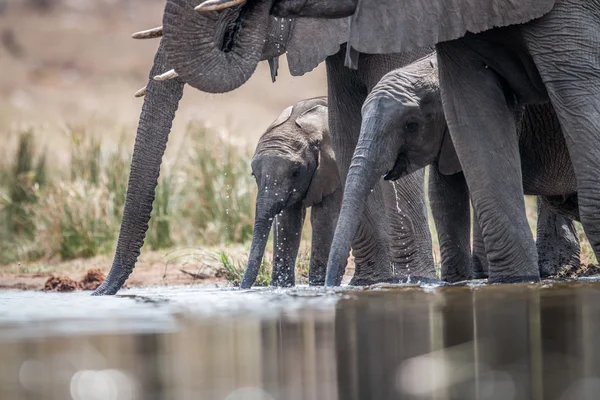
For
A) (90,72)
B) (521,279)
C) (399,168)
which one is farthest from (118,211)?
(90,72)

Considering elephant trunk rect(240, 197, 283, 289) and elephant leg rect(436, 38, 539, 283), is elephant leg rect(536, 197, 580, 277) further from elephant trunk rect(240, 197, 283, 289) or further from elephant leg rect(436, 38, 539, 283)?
elephant leg rect(436, 38, 539, 283)

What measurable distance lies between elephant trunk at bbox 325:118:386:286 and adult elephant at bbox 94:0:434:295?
0.73 m

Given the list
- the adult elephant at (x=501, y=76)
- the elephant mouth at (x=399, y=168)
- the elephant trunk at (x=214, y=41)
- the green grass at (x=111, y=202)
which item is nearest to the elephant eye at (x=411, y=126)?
the elephant mouth at (x=399, y=168)

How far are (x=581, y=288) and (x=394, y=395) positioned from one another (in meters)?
2.58

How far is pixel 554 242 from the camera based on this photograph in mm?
8383

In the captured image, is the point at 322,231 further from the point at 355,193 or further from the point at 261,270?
the point at 355,193

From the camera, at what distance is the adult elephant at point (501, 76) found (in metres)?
5.68

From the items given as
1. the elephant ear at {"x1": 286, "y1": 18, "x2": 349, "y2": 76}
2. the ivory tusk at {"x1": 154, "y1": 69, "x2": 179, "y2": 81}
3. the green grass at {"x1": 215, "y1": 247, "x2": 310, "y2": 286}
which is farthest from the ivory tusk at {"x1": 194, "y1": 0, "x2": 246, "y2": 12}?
the green grass at {"x1": 215, "y1": 247, "x2": 310, "y2": 286}

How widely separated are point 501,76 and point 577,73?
0.64m

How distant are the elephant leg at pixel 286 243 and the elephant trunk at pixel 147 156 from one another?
5.41 ft

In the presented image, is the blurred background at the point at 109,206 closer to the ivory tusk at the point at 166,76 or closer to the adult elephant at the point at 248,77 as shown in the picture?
the adult elephant at the point at 248,77

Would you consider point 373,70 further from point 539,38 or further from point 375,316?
point 375,316

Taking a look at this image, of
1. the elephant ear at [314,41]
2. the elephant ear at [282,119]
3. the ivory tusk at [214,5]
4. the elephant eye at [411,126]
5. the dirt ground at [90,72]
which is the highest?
the dirt ground at [90,72]

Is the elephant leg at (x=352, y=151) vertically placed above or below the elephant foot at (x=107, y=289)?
above
